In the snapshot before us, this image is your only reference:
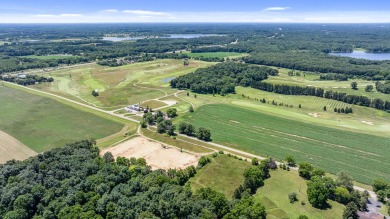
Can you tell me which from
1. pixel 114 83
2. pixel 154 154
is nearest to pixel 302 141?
pixel 154 154

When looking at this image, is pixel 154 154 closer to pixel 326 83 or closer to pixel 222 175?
pixel 222 175

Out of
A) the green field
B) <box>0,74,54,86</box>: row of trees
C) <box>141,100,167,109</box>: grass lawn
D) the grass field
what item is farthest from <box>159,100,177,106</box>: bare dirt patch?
<box>0,74,54,86</box>: row of trees

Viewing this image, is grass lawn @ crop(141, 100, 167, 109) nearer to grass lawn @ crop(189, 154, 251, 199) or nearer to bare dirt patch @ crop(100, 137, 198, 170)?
bare dirt patch @ crop(100, 137, 198, 170)

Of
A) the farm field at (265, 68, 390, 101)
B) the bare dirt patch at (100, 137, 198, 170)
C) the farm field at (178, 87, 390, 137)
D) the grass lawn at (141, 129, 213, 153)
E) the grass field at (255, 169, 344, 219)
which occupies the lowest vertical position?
the grass field at (255, 169, 344, 219)

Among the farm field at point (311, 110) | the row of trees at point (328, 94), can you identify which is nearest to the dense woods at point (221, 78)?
the farm field at point (311, 110)

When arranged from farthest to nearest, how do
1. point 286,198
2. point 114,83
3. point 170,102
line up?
point 114,83
point 170,102
point 286,198

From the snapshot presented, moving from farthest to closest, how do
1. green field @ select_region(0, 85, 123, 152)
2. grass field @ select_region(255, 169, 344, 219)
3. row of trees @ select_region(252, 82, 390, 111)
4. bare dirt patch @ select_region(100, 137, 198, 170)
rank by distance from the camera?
row of trees @ select_region(252, 82, 390, 111) < green field @ select_region(0, 85, 123, 152) < bare dirt patch @ select_region(100, 137, 198, 170) < grass field @ select_region(255, 169, 344, 219)
